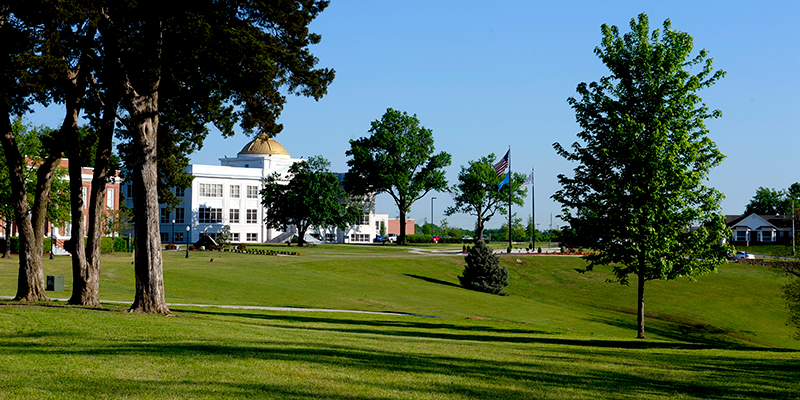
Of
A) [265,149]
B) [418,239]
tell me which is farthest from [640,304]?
[418,239]

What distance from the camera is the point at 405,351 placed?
42.2 feet

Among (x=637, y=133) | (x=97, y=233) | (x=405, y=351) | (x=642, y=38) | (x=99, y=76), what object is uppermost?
(x=642, y=38)

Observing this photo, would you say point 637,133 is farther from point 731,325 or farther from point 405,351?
point 731,325

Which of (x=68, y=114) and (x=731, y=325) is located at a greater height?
(x=68, y=114)

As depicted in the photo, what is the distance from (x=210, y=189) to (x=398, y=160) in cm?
2727

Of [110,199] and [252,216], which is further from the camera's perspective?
[252,216]

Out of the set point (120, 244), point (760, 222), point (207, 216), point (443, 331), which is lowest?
point (443, 331)

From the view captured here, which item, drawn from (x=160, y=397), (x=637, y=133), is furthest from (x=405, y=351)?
(x=637, y=133)

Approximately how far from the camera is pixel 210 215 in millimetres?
93062

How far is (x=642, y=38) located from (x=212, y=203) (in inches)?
3125

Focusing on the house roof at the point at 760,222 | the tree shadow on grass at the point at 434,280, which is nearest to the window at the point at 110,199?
the tree shadow on grass at the point at 434,280

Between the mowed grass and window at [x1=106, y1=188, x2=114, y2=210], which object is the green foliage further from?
window at [x1=106, y1=188, x2=114, y2=210]

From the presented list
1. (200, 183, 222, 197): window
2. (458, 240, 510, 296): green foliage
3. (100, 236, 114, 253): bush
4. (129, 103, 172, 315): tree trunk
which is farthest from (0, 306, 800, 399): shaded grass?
(200, 183, 222, 197): window

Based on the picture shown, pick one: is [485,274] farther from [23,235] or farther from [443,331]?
[23,235]
